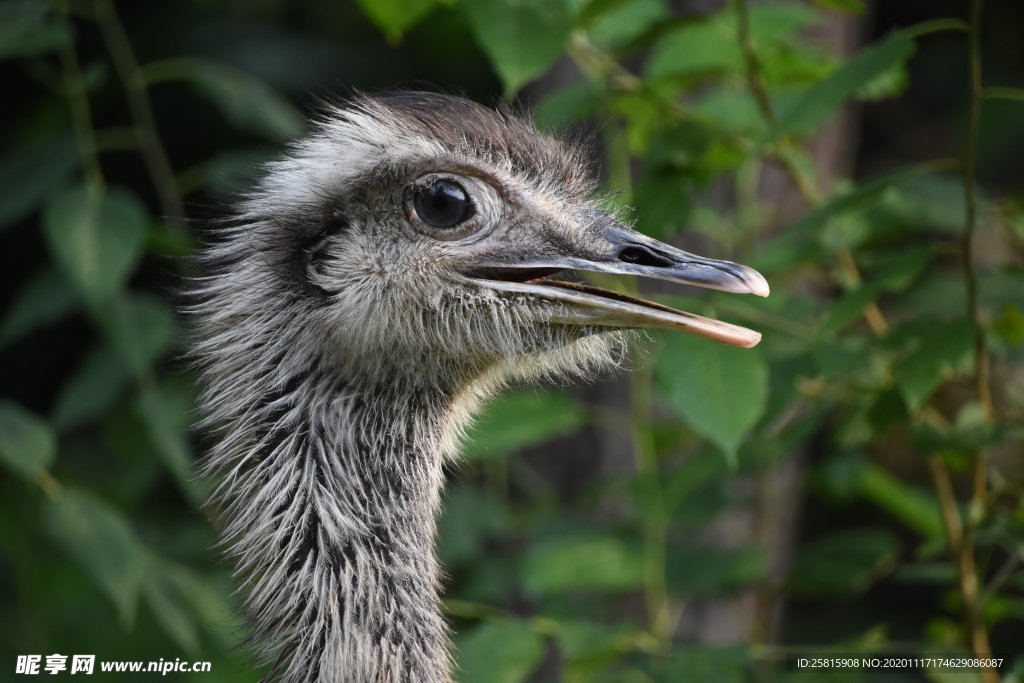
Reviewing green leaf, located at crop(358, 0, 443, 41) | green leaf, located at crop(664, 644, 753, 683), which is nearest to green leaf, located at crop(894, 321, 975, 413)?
green leaf, located at crop(664, 644, 753, 683)

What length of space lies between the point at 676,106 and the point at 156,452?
2.08 m

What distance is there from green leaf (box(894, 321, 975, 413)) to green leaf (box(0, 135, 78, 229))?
2.36 metres

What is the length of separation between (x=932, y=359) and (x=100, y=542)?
2.05 meters

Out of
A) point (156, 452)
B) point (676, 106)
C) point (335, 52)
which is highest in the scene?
point (335, 52)

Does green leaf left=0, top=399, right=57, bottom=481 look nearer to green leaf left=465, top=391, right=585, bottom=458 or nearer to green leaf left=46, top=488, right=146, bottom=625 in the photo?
green leaf left=46, top=488, right=146, bottom=625

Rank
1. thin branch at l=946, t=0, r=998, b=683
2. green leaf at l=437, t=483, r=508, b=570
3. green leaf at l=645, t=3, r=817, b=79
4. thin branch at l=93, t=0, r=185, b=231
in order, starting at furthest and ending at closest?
1. green leaf at l=437, t=483, r=508, b=570
2. thin branch at l=93, t=0, r=185, b=231
3. green leaf at l=645, t=3, r=817, b=79
4. thin branch at l=946, t=0, r=998, b=683

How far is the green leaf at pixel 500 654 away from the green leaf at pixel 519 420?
0.60 m

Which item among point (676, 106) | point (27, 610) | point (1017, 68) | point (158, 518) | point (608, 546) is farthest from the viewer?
point (1017, 68)

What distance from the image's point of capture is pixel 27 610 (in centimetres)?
401

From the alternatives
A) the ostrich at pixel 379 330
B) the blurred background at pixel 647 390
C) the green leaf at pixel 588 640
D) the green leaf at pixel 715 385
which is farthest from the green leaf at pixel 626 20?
the green leaf at pixel 588 640

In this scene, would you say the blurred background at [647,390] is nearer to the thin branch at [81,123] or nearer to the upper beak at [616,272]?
the thin branch at [81,123]

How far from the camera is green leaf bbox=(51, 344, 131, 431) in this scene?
3.89 metres

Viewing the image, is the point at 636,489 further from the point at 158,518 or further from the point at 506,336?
the point at 158,518

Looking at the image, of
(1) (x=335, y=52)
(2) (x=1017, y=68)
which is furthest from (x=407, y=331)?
(2) (x=1017, y=68)
